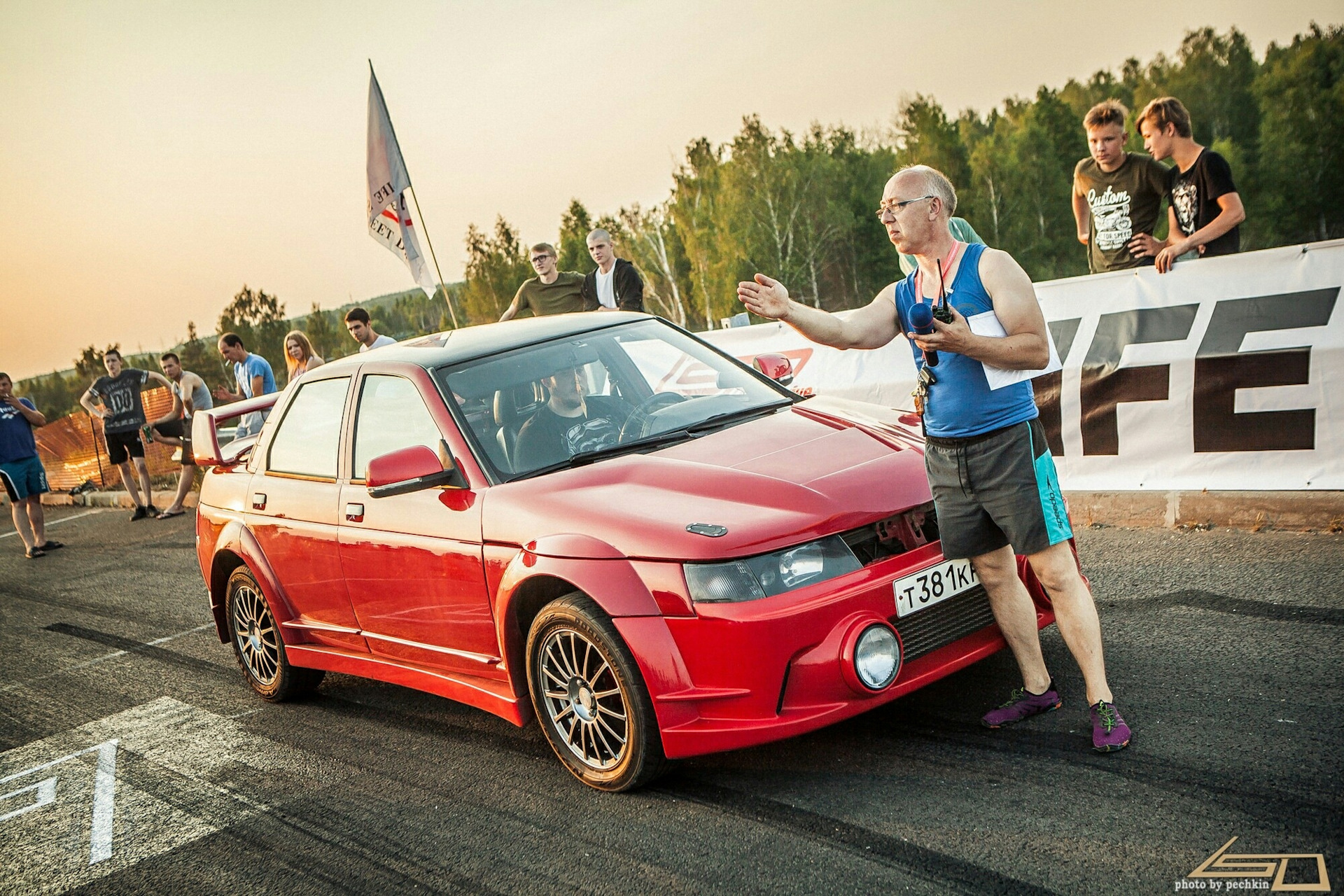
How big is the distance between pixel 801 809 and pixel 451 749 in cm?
183

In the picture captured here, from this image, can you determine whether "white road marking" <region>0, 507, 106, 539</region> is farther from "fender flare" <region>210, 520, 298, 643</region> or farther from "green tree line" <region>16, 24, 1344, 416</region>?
"green tree line" <region>16, 24, 1344, 416</region>

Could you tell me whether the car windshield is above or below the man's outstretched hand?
below

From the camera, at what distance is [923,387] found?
3.89 meters

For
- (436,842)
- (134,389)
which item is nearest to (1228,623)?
(436,842)

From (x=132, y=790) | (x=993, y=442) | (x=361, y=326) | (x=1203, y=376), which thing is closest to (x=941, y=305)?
(x=993, y=442)

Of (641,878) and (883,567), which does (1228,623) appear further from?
(641,878)

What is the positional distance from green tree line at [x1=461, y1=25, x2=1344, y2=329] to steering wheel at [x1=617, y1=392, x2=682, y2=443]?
88694mm

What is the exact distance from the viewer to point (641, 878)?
3355 mm

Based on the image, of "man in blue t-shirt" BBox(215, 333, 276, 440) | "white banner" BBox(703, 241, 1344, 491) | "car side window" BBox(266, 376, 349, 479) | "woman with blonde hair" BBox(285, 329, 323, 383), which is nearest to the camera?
"car side window" BBox(266, 376, 349, 479)

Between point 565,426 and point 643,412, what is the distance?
14.6 inches

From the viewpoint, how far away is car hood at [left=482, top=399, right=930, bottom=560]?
367 centimetres

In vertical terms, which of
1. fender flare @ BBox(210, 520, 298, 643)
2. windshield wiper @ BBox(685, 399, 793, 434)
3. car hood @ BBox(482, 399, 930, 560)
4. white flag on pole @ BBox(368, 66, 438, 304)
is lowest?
fender flare @ BBox(210, 520, 298, 643)

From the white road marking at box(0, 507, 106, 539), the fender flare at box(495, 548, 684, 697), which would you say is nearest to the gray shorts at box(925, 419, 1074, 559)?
the fender flare at box(495, 548, 684, 697)

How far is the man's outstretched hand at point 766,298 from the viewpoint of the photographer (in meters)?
4.01
